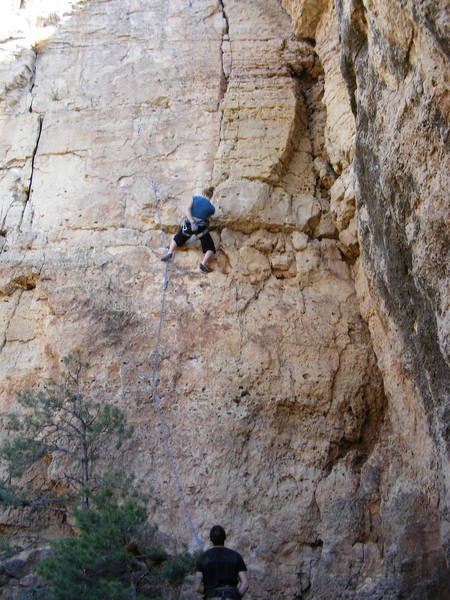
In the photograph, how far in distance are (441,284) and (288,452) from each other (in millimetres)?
2131

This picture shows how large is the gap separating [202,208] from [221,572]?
3.48 m

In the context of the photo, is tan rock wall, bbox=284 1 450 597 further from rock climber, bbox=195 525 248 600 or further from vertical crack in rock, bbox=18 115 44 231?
vertical crack in rock, bbox=18 115 44 231

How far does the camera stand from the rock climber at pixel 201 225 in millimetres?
7109

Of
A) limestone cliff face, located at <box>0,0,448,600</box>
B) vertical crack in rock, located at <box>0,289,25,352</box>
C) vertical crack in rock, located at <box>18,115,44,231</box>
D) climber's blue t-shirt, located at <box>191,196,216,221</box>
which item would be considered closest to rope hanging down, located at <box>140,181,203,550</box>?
limestone cliff face, located at <box>0,0,448,600</box>

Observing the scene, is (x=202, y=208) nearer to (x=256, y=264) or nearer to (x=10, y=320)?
(x=256, y=264)

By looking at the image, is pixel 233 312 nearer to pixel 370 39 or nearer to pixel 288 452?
pixel 288 452

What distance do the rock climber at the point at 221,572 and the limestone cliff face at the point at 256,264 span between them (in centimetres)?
77

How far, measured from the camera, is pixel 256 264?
7.17m

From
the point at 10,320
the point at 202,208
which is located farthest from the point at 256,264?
the point at 10,320

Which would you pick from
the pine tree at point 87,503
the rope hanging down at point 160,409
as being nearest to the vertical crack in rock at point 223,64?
the rope hanging down at point 160,409

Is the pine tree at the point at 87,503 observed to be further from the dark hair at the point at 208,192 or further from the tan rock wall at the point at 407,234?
the dark hair at the point at 208,192

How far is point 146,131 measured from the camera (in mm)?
8133

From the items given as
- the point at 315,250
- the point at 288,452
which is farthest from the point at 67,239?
the point at 288,452

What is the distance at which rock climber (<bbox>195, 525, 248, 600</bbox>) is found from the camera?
4.73 m
